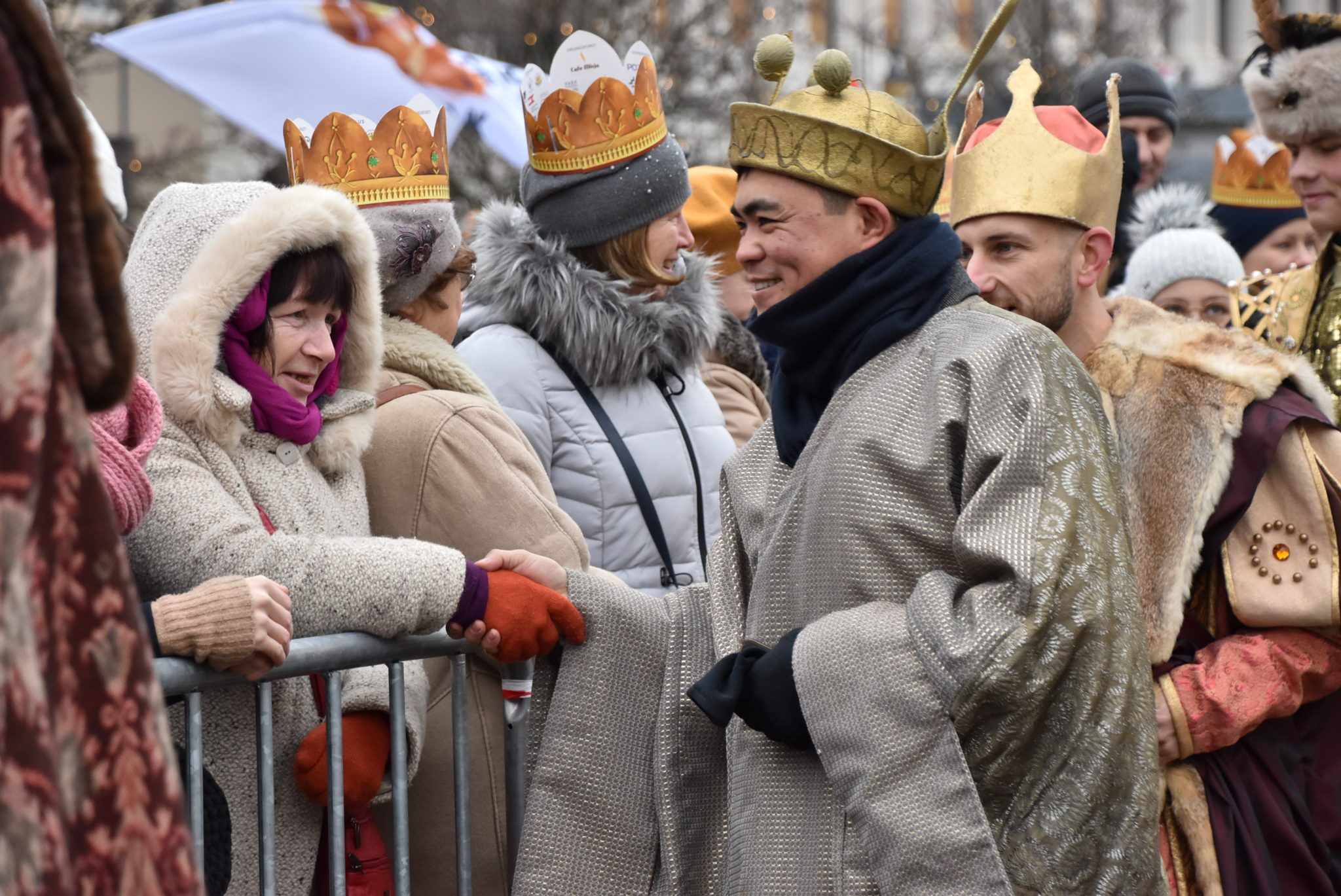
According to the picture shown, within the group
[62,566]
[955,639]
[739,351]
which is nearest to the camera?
[62,566]

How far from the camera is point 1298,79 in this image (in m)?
3.66

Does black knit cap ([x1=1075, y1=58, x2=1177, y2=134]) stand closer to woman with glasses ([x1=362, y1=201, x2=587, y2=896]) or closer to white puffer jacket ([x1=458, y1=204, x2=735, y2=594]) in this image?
white puffer jacket ([x1=458, y1=204, x2=735, y2=594])

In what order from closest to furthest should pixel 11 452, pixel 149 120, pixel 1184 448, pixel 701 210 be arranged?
1. pixel 11 452
2. pixel 1184 448
3. pixel 701 210
4. pixel 149 120

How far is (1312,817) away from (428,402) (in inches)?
73.8

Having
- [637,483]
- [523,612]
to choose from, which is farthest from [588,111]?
[523,612]

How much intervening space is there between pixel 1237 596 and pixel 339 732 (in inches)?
65.6

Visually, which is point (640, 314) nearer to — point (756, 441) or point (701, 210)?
point (756, 441)

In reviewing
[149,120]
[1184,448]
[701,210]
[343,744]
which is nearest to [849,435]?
[1184,448]

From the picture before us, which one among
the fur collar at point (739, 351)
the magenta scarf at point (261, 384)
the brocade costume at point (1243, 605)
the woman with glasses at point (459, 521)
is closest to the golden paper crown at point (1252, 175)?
the fur collar at point (739, 351)

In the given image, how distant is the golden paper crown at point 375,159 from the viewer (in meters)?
3.71

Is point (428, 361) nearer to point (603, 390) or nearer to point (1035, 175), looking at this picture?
point (603, 390)

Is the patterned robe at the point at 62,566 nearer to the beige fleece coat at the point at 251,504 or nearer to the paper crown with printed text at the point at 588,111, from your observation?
the beige fleece coat at the point at 251,504

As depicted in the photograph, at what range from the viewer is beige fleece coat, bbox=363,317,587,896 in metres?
2.94

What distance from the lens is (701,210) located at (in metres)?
5.40
